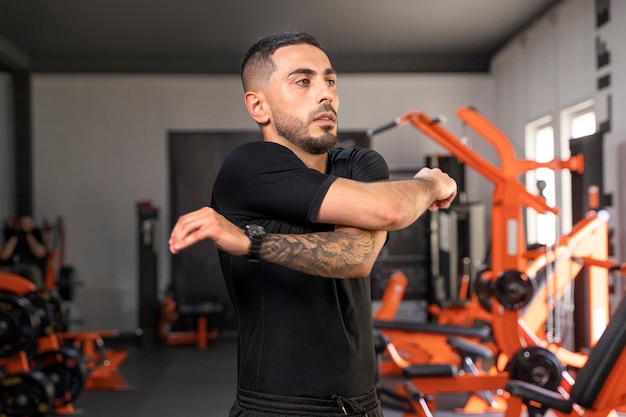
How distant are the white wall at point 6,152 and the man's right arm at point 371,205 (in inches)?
297

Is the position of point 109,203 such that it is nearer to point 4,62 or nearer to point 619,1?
point 4,62

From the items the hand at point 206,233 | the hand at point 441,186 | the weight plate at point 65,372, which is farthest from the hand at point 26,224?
the hand at point 206,233

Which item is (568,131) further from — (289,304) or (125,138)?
(289,304)

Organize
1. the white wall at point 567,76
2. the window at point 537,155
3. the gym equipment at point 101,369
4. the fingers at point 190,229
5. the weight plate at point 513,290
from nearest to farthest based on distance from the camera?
the fingers at point 190,229
the weight plate at point 513,290
the white wall at point 567,76
the gym equipment at point 101,369
the window at point 537,155

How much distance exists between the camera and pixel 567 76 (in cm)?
627

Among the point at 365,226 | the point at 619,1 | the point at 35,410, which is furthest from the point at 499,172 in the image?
the point at 365,226

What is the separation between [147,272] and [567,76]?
4453 mm

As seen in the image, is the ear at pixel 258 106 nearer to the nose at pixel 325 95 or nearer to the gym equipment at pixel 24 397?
the nose at pixel 325 95

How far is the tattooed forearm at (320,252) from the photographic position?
1.10m

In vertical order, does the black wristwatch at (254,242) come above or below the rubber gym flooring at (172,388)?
above

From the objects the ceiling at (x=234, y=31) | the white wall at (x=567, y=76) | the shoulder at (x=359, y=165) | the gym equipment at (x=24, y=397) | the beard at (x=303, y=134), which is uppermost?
the ceiling at (x=234, y=31)

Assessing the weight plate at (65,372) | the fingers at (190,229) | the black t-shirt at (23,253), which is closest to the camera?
the fingers at (190,229)

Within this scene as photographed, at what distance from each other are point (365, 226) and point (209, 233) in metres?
0.27

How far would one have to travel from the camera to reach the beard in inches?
49.0
